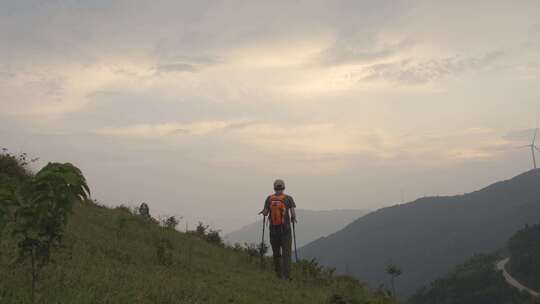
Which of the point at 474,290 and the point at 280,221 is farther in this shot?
the point at 474,290

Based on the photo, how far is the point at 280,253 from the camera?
16.2 meters

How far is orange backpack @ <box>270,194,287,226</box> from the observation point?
51.4ft

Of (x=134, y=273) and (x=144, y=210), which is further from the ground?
(x=144, y=210)

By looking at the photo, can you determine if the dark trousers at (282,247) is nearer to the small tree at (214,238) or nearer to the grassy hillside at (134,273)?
the grassy hillside at (134,273)

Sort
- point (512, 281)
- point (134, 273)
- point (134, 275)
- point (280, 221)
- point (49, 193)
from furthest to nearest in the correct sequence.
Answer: point (512, 281), point (280, 221), point (134, 273), point (134, 275), point (49, 193)

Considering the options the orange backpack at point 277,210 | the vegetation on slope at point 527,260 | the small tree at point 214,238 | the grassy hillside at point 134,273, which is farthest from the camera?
the vegetation on slope at point 527,260

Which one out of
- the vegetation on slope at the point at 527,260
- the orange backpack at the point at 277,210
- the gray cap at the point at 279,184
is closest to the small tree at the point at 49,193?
the orange backpack at the point at 277,210

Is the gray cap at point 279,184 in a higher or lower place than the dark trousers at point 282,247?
higher

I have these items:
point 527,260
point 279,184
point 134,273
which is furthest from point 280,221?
point 527,260

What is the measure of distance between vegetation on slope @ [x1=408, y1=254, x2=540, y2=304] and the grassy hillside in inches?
5990

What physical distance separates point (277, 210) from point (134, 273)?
6012mm

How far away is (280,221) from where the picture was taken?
15664 mm

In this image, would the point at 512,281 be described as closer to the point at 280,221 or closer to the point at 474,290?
the point at 474,290

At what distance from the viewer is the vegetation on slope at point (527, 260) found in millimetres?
166750
